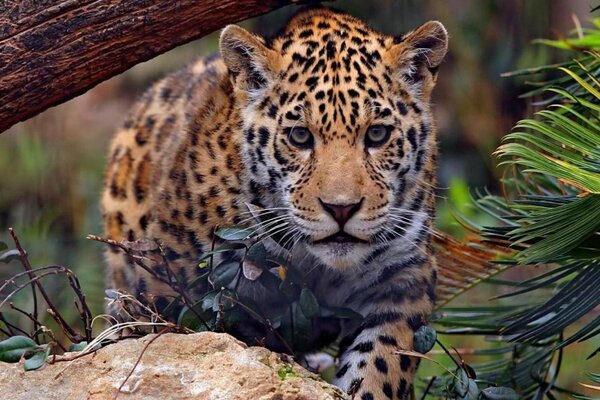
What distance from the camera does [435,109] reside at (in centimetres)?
1195

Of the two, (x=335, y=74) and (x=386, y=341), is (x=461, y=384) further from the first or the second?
(x=335, y=74)

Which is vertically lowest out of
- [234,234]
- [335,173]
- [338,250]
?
[338,250]

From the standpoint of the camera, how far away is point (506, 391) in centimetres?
530

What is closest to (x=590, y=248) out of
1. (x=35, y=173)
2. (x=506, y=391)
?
(x=506, y=391)

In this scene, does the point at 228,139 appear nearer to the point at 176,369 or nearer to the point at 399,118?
the point at 399,118

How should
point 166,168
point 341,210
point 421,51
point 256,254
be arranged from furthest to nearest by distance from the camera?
point 166,168 < point 421,51 < point 341,210 < point 256,254

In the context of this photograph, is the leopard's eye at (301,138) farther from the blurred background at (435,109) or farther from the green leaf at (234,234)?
the blurred background at (435,109)

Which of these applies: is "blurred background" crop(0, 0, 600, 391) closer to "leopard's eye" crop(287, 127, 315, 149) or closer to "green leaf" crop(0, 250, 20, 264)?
"leopard's eye" crop(287, 127, 315, 149)

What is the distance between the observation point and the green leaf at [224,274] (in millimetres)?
5309

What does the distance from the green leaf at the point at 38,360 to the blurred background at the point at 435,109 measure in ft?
16.3

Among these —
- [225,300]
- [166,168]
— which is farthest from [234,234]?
[166,168]

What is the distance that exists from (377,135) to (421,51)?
23.2 inches

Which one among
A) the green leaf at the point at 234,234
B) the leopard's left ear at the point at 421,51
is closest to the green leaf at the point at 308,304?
the green leaf at the point at 234,234

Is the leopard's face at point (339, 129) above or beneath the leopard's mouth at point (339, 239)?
above
